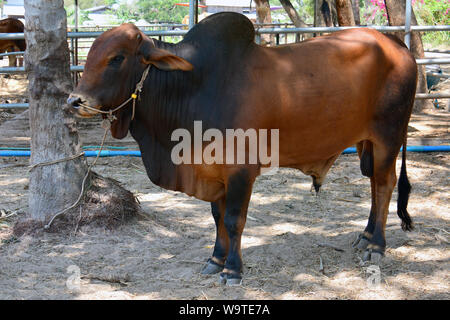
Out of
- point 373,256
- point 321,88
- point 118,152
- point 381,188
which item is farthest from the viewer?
point 118,152

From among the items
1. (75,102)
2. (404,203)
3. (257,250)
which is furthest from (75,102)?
(404,203)

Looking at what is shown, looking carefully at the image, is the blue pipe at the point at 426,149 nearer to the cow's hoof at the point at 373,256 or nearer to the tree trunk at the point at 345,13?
the tree trunk at the point at 345,13

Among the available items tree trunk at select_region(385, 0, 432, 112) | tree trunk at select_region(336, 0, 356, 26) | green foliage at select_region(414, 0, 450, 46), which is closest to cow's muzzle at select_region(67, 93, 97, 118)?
tree trunk at select_region(336, 0, 356, 26)

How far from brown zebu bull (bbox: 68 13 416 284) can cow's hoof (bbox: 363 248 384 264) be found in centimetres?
1

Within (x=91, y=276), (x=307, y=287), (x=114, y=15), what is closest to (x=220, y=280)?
(x=307, y=287)

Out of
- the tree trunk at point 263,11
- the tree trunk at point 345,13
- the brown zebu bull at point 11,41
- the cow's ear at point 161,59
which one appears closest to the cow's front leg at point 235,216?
the cow's ear at point 161,59

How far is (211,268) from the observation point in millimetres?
4051

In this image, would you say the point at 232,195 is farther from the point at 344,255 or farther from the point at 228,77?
the point at 344,255

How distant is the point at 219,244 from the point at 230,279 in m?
0.31

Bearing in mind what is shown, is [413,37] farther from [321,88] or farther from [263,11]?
[321,88]

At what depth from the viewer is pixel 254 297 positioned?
3.67 m

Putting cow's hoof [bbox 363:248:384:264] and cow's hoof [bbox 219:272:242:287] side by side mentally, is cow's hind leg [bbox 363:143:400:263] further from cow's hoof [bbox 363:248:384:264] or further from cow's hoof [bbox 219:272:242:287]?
cow's hoof [bbox 219:272:242:287]

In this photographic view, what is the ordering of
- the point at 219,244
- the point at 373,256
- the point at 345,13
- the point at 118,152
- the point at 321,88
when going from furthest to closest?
the point at 345,13
the point at 118,152
the point at 373,256
the point at 219,244
the point at 321,88

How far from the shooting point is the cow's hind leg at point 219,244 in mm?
4035
